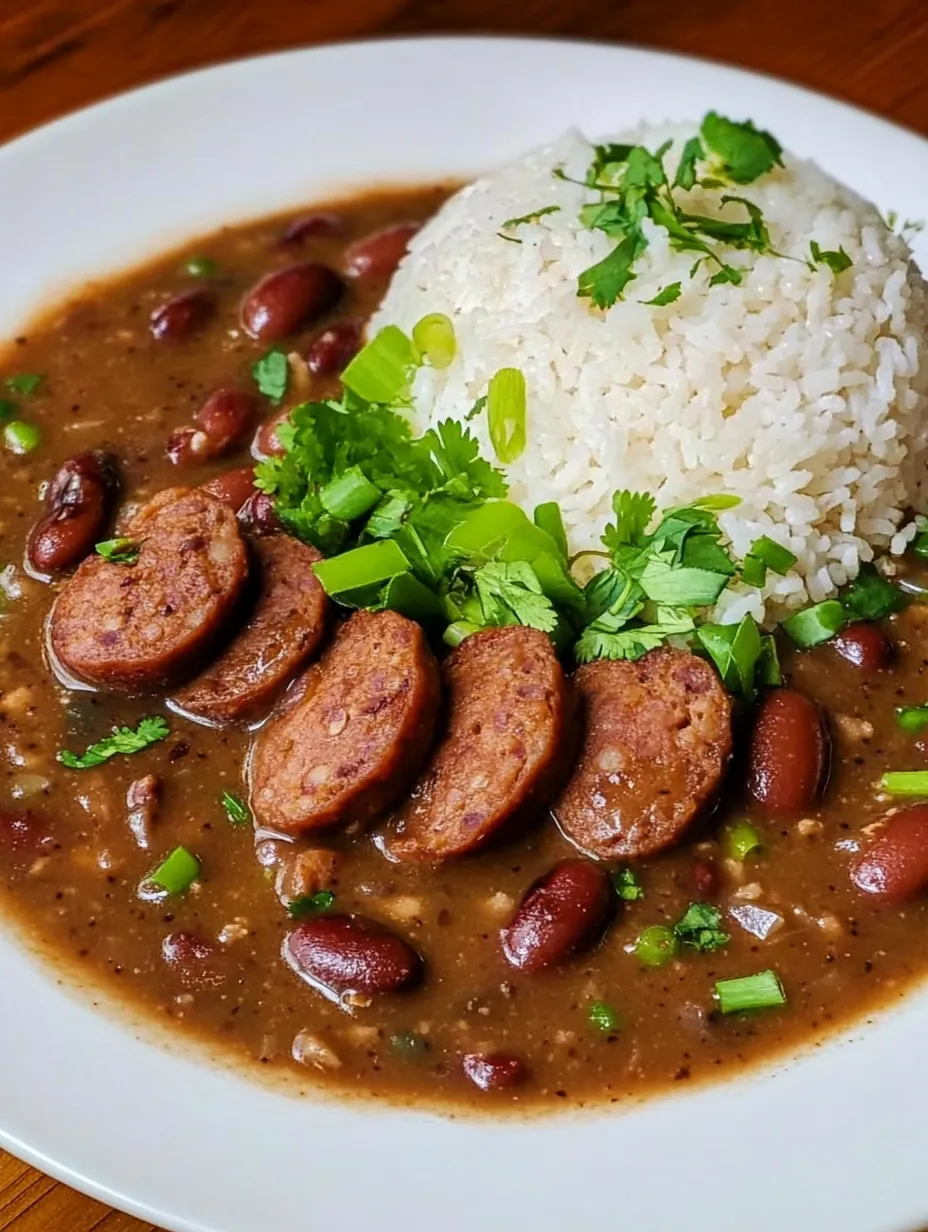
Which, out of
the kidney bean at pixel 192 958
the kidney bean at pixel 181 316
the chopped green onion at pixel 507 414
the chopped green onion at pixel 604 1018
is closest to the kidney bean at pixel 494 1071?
the chopped green onion at pixel 604 1018

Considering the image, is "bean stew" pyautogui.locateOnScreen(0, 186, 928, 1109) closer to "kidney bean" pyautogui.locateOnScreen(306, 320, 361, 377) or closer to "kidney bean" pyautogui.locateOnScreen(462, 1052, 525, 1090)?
"kidney bean" pyautogui.locateOnScreen(462, 1052, 525, 1090)

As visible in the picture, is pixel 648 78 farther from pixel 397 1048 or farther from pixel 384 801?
pixel 397 1048

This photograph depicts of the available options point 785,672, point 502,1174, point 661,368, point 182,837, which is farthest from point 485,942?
point 661,368

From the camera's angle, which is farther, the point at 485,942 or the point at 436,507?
the point at 436,507

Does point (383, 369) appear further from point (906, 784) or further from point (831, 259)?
point (906, 784)

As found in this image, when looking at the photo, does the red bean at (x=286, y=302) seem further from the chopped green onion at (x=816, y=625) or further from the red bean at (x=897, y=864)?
the red bean at (x=897, y=864)

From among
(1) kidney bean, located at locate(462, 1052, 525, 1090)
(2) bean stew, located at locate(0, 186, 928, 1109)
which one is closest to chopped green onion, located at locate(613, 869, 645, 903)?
(2) bean stew, located at locate(0, 186, 928, 1109)
